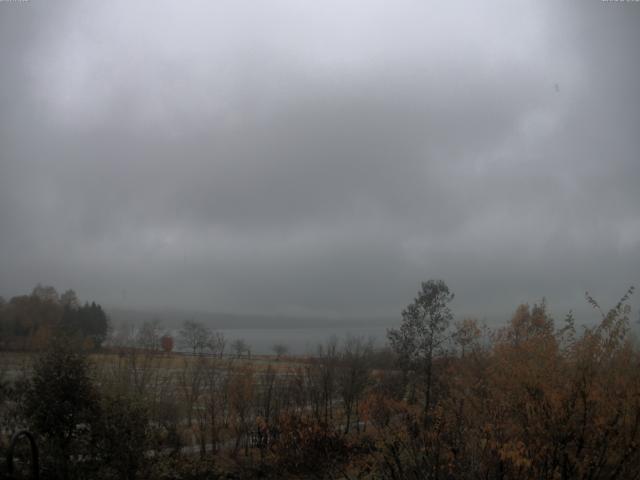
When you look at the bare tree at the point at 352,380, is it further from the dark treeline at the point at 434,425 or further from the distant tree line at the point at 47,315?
the distant tree line at the point at 47,315

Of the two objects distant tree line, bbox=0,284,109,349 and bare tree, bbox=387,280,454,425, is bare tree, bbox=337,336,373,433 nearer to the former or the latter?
bare tree, bbox=387,280,454,425

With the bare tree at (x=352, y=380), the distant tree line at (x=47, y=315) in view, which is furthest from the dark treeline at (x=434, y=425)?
the distant tree line at (x=47, y=315)

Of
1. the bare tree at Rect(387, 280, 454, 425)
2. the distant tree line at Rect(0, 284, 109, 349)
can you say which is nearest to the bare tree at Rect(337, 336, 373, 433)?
the bare tree at Rect(387, 280, 454, 425)

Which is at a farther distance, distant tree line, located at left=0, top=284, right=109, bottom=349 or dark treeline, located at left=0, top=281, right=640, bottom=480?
distant tree line, located at left=0, top=284, right=109, bottom=349

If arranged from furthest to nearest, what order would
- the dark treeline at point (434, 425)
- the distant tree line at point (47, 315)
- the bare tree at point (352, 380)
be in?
Result: the distant tree line at point (47, 315) → the bare tree at point (352, 380) → the dark treeline at point (434, 425)

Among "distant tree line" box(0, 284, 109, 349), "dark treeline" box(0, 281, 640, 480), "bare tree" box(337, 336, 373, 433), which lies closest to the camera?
"dark treeline" box(0, 281, 640, 480)

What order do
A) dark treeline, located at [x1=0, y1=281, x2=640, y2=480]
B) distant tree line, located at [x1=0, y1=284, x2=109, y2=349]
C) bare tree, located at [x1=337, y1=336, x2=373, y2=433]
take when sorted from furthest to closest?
distant tree line, located at [x1=0, y1=284, x2=109, y2=349], bare tree, located at [x1=337, y1=336, x2=373, y2=433], dark treeline, located at [x1=0, y1=281, x2=640, y2=480]

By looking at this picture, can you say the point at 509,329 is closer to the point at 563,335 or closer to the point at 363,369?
the point at 563,335

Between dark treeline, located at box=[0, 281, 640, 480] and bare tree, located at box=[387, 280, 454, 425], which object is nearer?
dark treeline, located at box=[0, 281, 640, 480]

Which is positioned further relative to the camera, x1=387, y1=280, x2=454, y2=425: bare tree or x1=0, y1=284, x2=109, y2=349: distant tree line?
x1=0, y1=284, x2=109, y2=349: distant tree line

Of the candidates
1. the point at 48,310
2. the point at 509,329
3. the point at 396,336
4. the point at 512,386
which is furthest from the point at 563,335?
the point at 48,310

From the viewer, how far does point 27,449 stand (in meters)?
12.6

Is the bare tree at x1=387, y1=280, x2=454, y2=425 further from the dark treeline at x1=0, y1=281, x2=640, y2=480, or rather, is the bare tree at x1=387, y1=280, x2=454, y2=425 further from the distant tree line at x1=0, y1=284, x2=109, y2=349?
the distant tree line at x1=0, y1=284, x2=109, y2=349

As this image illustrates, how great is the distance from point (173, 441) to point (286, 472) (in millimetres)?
5309
